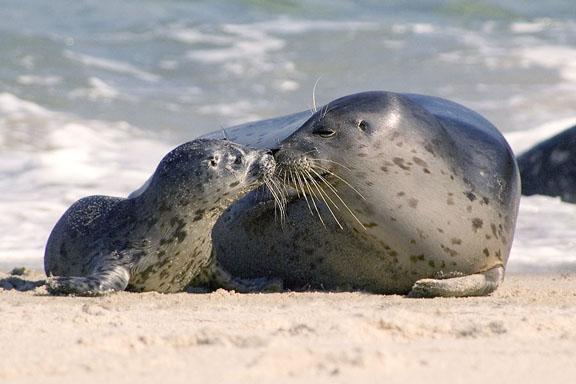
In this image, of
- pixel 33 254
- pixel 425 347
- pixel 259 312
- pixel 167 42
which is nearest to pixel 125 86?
pixel 167 42

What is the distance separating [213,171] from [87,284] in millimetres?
755

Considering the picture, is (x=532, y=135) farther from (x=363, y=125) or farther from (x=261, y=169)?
(x=261, y=169)

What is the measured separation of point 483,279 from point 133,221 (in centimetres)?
161

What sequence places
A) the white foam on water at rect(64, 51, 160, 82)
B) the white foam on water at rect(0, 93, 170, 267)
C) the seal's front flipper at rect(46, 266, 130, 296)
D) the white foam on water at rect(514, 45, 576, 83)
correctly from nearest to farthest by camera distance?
the seal's front flipper at rect(46, 266, 130, 296)
the white foam on water at rect(0, 93, 170, 267)
the white foam on water at rect(64, 51, 160, 82)
the white foam on water at rect(514, 45, 576, 83)

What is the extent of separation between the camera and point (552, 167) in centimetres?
981

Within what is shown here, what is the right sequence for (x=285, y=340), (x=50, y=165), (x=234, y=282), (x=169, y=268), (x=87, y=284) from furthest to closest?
1. (x=50, y=165)
2. (x=234, y=282)
3. (x=169, y=268)
4. (x=87, y=284)
5. (x=285, y=340)

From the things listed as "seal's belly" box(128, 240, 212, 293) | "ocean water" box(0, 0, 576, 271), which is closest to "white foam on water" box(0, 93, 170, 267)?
"ocean water" box(0, 0, 576, 271)

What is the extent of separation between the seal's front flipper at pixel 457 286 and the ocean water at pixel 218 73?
1800 millimetres

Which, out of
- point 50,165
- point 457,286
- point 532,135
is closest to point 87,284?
point 457,286

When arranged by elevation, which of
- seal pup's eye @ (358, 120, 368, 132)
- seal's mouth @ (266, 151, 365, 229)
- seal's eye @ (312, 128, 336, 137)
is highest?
seal pup's eye @ (358, 120, 368, 132)

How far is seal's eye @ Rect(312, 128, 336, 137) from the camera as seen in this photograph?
5.64 m

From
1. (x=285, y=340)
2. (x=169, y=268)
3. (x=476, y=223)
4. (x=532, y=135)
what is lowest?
(x=285, y=340)

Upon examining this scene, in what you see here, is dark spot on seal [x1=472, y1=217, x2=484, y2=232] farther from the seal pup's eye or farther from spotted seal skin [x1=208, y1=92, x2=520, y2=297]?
the seal pup's eye

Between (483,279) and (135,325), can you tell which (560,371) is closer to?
(135,325)
